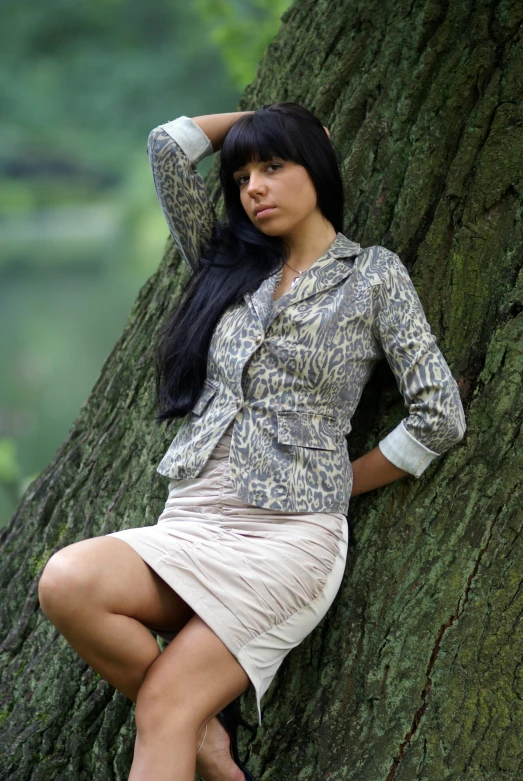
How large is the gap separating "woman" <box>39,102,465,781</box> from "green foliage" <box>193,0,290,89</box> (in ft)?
13.4

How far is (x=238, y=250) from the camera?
2.09 m

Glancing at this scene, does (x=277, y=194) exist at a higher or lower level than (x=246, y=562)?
higher

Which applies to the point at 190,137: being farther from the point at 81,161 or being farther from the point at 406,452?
the point at 81,161

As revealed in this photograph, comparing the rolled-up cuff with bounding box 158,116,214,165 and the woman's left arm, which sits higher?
the rolled-up cuff with bounding box 158,116,214,165

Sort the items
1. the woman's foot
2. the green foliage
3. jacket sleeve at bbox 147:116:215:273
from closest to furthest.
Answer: the woman's foot
jacket sleeve at bbox 147:116:215:273
the green foliage

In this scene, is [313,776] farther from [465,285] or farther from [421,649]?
[465,285]

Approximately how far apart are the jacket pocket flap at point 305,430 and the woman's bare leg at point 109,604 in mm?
377

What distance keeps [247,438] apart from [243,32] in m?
4.80

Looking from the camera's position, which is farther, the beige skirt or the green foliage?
the green foliage

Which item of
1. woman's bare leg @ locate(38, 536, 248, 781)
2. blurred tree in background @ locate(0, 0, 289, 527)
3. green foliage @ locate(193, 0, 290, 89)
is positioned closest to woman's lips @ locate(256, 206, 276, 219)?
woman's bare leg @ locate(38, 536, 248, 781)

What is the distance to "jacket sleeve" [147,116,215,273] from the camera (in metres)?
2.09

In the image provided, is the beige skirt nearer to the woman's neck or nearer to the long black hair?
the long black hair

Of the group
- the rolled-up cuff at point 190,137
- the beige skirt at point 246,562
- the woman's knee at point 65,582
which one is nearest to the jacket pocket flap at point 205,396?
the beige skirt at point 246,562

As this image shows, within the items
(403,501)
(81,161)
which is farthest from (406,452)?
(81,161)
